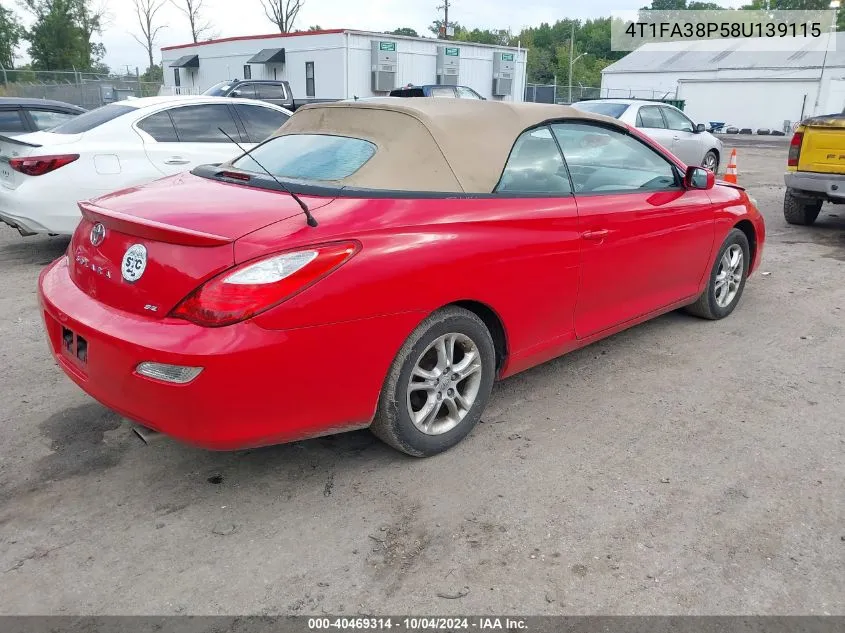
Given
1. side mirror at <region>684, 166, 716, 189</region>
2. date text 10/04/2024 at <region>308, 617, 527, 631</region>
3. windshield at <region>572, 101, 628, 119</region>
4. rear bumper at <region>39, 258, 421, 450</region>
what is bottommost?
date text 10/04/2024 at <region>308, 617, 527, 631</region>

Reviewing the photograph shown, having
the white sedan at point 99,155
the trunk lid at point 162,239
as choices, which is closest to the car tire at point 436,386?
the trunk lid at point 162,239

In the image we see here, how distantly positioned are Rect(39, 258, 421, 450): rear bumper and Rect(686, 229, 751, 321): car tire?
2.96 metres

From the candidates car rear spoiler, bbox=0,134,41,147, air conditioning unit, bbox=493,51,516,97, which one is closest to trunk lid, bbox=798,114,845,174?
car rear spoiler, bbox=0,134,41,147

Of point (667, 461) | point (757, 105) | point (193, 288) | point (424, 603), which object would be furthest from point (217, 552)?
point (757, 105)

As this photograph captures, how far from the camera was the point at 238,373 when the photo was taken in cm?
246

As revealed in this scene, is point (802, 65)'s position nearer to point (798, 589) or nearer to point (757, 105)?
point (757, 105)

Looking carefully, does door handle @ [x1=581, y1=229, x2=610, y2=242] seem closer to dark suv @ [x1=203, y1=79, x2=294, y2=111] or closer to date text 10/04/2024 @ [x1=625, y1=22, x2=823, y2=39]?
dark suv @ [x1=203, y1=79, x2=294, y2=111]

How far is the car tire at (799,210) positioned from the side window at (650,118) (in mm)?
3927

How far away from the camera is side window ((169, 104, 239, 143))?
6992 mm

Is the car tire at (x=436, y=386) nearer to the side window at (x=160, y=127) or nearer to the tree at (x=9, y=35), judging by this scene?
the side window at (x=160, y=127)

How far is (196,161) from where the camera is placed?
6953 millimetres

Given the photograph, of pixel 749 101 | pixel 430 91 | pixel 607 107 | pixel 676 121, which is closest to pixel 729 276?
pixel 607 107

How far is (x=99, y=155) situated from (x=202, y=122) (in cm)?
113

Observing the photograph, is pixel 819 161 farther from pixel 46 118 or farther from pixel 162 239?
pixel 46 118
